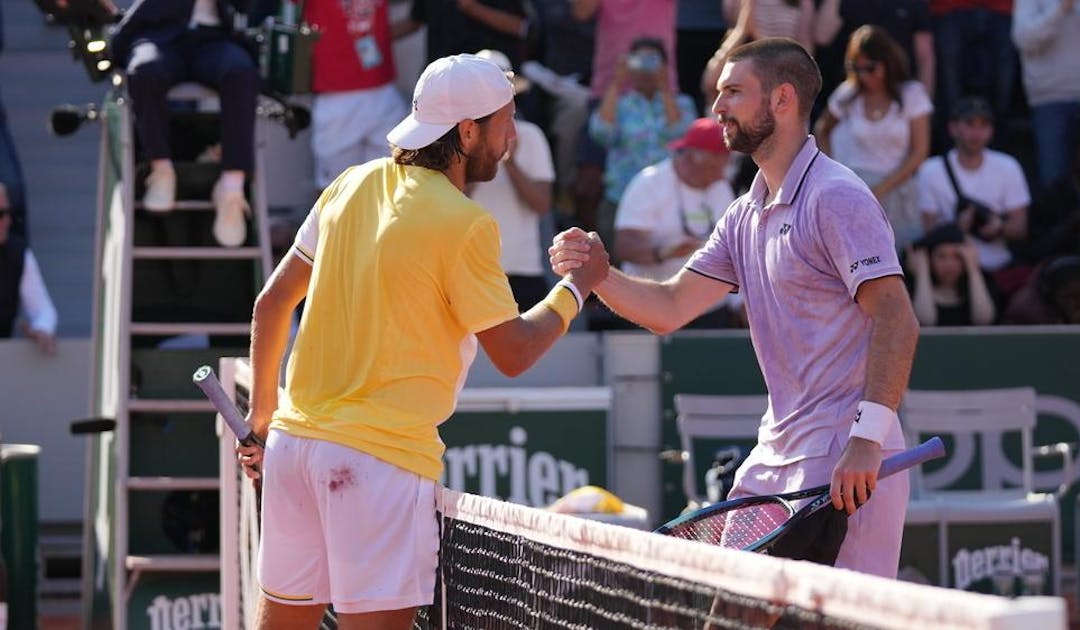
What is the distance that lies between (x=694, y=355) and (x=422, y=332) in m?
6.76

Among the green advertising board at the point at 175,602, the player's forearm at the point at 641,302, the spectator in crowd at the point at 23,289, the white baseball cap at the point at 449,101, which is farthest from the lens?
the spectator in crowd at the point at 23,289

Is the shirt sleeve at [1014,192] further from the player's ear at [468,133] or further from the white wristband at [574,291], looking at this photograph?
the player's ear at [468,133]

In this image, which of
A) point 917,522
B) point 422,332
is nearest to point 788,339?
point 422,332

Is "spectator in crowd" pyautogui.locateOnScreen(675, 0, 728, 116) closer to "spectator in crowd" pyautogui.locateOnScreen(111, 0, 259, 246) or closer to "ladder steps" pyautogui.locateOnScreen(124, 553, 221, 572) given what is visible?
"spectator in crowd" pyautogui.locateOnScreen(111, 0, 259, 246)

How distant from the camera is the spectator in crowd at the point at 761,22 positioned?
474 inches

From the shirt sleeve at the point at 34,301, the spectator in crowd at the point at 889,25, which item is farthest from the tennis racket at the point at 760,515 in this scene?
the spectator in crowd at the point at 889,25

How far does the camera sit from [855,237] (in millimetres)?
4730

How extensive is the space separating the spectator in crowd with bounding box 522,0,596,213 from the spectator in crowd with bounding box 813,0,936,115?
4.97ft

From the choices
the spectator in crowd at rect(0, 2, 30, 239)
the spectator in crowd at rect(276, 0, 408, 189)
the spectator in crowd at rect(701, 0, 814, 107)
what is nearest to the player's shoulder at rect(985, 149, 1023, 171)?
the spectator in crowd at rect(701, 0, 814, 107)

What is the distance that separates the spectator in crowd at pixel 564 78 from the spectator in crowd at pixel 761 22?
0.87 metres

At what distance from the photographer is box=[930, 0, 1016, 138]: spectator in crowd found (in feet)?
42.4

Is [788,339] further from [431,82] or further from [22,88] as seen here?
[22,88]

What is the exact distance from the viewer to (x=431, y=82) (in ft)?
15.7

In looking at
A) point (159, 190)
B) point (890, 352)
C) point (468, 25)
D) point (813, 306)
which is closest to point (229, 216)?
point (159, 190)
